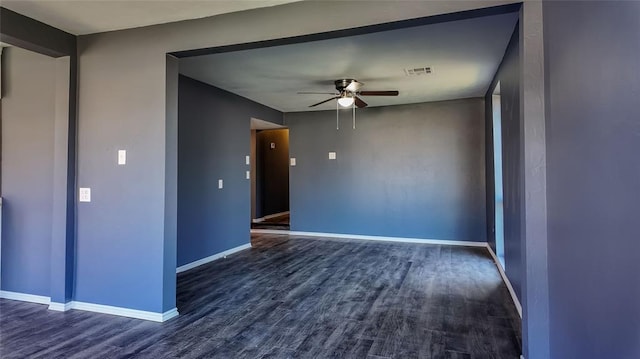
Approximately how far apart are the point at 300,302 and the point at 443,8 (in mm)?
2660

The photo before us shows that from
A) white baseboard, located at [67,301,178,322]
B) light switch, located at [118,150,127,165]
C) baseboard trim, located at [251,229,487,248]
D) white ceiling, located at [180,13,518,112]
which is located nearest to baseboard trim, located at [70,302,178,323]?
white baseboard, located at [67,301,178,322]

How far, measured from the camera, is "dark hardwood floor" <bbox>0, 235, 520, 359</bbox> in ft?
7.95

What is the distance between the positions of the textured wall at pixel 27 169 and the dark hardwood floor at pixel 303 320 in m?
0.38

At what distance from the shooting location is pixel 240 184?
5.76 meters

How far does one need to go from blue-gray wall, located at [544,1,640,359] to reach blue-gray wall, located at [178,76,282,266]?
12.9 feet

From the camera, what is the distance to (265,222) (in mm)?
8492

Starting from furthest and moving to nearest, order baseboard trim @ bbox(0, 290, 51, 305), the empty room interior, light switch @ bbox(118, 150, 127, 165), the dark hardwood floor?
baseboard trim @ bbox(0, 290, 51, 305) → light switch @ bbox(118, 150, 127, 165) → the dark hardwood floor → the empty room interior

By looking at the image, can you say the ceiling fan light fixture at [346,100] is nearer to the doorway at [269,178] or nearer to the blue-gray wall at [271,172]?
the doorway at [269,178]

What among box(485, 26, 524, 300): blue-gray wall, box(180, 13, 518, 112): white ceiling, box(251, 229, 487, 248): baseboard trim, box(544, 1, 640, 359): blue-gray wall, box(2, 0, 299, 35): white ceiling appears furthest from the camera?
box(251, 229, 487, 248): baseboard trim

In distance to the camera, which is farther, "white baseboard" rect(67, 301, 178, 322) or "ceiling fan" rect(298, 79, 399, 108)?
"ceiling fan" rect(298, 79, 399, 108)

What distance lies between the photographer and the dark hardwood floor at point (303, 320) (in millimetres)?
2424

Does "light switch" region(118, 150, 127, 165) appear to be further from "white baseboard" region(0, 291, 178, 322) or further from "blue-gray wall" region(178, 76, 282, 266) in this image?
"blue-gray wall" region(178, 76, 282, 266)

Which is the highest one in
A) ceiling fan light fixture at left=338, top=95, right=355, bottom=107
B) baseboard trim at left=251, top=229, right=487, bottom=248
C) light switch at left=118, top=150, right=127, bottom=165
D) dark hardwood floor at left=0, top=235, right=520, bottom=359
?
ceiling fan light fixture at left=338, top=95, right=355, bottom=107

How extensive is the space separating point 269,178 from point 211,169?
168 inches
